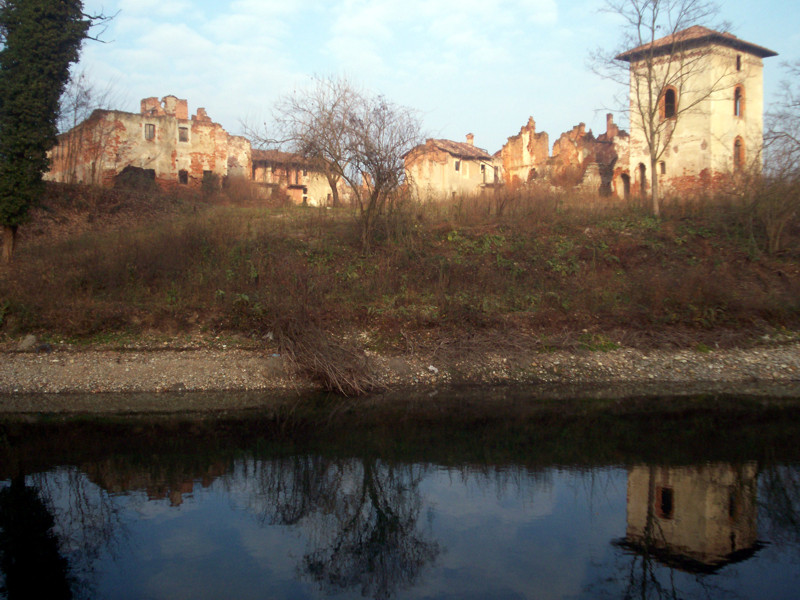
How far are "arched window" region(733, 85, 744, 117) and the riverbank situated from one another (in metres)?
20.2

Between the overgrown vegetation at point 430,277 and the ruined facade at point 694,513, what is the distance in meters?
6.95

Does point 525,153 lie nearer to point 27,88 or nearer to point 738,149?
point 738,149

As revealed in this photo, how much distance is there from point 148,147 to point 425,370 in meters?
31.0

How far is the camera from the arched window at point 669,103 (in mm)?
30500

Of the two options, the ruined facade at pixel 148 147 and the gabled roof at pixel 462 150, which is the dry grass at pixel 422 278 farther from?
the gabled roof at pixel 462 150

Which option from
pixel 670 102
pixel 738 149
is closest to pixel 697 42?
pixel 670 102

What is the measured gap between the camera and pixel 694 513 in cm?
714

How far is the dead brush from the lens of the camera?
1352 cm

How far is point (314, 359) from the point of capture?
13.7 metres

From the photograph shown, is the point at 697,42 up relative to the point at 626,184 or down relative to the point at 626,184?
up

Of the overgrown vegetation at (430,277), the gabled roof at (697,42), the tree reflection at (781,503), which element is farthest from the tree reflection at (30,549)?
the gabled roof at (697,42)

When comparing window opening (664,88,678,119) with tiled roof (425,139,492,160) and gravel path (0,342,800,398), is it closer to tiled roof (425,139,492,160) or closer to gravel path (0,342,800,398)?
tiled roof (425,139,492,160)

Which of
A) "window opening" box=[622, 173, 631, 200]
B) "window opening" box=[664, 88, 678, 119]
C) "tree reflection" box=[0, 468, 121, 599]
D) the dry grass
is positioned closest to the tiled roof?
"window opening" box=[622, 173, 631, 200]

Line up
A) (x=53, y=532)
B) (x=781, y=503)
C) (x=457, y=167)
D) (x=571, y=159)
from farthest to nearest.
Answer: (x=457, y=167) < (x=571, y=159) < (x=781, y=503) < (x=53, y=532)
